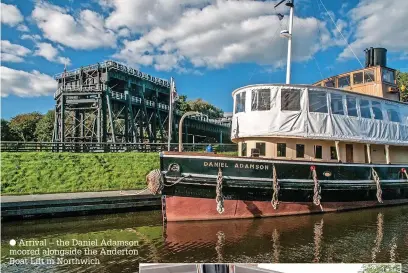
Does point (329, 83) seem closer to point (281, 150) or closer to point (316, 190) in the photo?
point (281, 150)

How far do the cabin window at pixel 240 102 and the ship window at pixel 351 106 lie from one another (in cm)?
345

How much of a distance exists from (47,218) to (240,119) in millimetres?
6230

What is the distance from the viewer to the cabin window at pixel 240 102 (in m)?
10.5

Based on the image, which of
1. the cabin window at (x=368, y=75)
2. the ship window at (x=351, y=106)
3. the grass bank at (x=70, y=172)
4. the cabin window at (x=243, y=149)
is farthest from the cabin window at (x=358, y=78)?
the grass bank at (x=70, y=172)

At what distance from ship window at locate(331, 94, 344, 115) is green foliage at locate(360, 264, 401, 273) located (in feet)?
19.4

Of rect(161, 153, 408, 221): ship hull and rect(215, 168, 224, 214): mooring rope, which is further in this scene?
rect(161, 153, 408, 221): ship hull

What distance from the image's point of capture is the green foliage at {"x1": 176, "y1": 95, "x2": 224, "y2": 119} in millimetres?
41766

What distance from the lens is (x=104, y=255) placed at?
6.11 m

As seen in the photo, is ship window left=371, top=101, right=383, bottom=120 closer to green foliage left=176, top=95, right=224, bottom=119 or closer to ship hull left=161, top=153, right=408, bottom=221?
ship hull left=161, top=153, right=408, bottom=221

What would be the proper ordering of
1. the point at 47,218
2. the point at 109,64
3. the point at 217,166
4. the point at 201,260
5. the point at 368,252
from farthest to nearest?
the point at 109,64 → the point at 47,218 → the point at 217,166 → the point at 368,252 → the point at 201,260

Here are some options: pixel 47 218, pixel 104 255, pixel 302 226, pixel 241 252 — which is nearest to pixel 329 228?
pixel 302 226

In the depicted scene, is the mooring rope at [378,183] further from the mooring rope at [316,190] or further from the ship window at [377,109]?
the mooring rope at [316,190]

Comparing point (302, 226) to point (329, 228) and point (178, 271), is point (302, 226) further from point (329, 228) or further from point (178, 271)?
point (178, 271)

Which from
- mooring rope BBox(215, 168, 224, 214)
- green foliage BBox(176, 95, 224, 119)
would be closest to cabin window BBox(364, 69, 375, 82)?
mooring rope BBox(215, 168, 224, 214)
